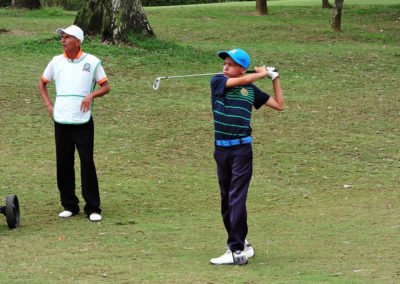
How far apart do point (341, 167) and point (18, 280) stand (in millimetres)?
6744

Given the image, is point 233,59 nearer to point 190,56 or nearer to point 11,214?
point 11,214

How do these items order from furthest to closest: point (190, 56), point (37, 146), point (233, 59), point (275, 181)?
point (190, 56), point (37, 146), point (275, 181), point (233, 59)

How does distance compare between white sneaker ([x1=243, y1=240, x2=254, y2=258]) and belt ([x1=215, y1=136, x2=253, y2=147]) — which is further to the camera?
white sneaker ([x1=243, y1=240, x2=254, y2=258])

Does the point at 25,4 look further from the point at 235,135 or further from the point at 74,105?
the point at 235,135

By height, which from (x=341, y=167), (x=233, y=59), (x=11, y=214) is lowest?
(x=341, y=167)

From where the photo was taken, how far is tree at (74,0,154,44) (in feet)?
64.5

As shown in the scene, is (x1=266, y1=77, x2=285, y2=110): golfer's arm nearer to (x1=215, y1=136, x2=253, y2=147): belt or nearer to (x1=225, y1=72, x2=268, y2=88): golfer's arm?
(x1=225, y1=72, x2=268, y2=88): golfer's arm

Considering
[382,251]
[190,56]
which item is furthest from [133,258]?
[190,56]

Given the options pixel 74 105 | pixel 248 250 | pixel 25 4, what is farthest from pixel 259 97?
pixel 25 4

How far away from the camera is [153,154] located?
39.7ft

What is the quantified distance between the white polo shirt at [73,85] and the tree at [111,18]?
467 inches

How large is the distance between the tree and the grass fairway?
0.54 meters

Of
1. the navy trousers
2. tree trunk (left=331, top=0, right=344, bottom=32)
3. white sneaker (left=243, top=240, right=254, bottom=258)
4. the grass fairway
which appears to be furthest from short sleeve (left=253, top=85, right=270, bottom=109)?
tree trunk (left=331, top=0, right=344, bottom=32)

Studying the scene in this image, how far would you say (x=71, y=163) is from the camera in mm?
8336
